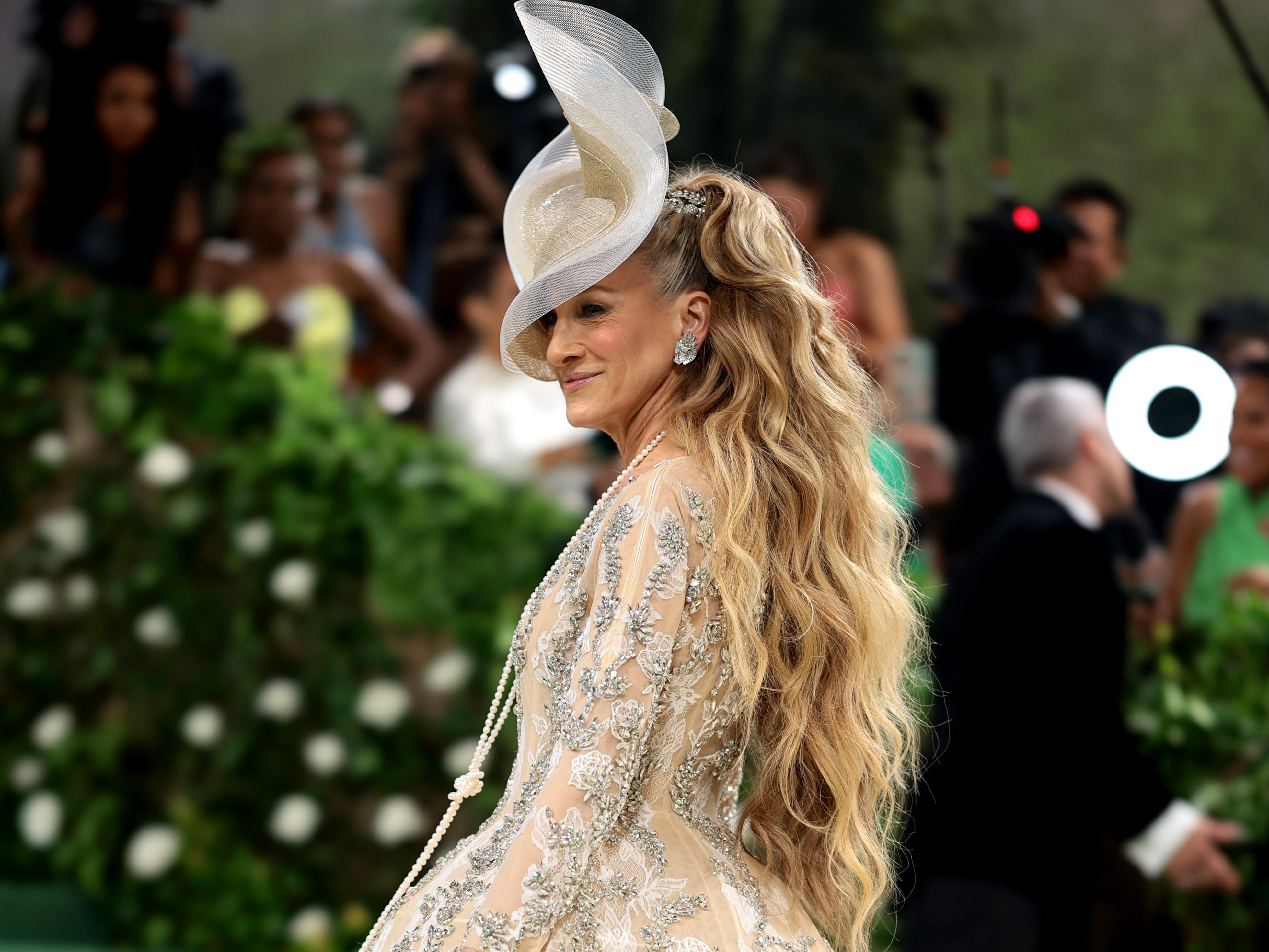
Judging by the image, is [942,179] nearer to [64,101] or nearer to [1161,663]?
[1161,663]

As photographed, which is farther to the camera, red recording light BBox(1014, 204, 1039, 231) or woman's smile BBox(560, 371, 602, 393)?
red recording light BBox(1014, 204, 1039, 231)

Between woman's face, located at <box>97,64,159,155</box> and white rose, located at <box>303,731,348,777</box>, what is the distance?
99.9 inches

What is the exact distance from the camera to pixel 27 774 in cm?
462

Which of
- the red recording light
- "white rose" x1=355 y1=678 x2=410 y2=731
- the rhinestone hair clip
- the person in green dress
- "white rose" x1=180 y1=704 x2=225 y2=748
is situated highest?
the rhinestone hair clip

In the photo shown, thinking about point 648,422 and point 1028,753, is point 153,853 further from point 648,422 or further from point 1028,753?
point 648,422

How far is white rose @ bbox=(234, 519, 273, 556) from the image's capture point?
4.48 m

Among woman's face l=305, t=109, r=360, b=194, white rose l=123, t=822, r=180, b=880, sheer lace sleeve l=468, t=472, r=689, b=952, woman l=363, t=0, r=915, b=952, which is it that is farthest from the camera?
woman's face l=305, t=109, r=360, b=194

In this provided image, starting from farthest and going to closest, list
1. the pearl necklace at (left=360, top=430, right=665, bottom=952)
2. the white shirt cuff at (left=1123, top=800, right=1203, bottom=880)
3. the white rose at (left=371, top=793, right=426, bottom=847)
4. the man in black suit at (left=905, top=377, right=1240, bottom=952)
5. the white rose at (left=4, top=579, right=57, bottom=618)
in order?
1. the white rose at (left=4, top=579, right=57, bottom=618)
2. the white rose at (left=371, top=793, right=426, bottom=847)
3. the white shirt cuff at (left=1123, top=800, right=1203, bottom=880)
4. the man in black suit at (left=905, top=377, right=1240, bottom=952)
5. the pearl necklace at (left=360, top=430, right=665, bottom=952)

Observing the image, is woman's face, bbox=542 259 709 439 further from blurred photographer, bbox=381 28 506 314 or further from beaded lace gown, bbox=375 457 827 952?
blurred photographer, bbox=381 28 506 314

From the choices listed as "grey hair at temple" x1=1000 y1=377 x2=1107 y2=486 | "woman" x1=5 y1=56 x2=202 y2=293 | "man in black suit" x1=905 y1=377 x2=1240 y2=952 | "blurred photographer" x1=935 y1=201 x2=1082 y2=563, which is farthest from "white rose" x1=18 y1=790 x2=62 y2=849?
"grey hair at temple" x1=1000 y1=377 x2=1107 y2=486

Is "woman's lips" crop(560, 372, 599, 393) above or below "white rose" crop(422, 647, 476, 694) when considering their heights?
above

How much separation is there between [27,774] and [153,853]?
21.2 inches

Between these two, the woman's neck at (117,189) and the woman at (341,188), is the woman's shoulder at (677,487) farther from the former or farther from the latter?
the woman's neck at (117,189)

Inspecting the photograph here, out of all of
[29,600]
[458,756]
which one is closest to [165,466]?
[29,600]
